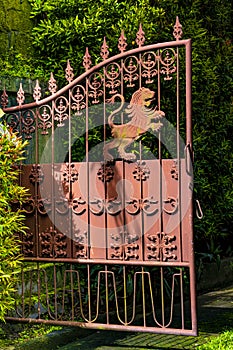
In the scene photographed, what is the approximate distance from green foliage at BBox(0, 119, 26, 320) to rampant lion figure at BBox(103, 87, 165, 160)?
2.37ft

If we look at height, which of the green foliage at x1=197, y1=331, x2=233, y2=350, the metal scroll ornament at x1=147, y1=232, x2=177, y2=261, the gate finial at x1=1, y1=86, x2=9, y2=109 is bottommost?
the green foliage at x1=197, y1=331, x2=233, y2=350

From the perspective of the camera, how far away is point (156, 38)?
739 cm

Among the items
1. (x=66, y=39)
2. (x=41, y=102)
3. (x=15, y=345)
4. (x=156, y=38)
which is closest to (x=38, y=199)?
(x=41, y=102)

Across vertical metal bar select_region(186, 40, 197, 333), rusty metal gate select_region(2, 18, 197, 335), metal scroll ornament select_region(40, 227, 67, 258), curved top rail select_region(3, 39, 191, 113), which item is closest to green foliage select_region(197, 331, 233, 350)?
rusty metal gate select_region(2, 18, 197, 335)

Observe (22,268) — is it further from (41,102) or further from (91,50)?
(91,50)

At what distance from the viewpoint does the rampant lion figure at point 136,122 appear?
527cm

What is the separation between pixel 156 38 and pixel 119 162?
2407mm

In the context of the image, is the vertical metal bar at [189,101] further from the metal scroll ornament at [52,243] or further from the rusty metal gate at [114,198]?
the metal scroll ornament at [52,243]

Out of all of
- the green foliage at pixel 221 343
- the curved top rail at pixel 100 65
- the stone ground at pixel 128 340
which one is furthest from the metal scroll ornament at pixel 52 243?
the green foliage at pixel 221 343

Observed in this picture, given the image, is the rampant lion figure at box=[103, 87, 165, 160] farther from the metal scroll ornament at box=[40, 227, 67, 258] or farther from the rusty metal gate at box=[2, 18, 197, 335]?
the metal scroll ornament at box=[40, 227, 67, 258]

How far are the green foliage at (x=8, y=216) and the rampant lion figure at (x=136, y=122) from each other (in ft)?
2.37

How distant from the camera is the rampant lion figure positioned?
17.3 ft

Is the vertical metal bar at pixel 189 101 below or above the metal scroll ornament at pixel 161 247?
above

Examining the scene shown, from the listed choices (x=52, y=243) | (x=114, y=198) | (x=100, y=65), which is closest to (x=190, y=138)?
(x=114, y=198)
